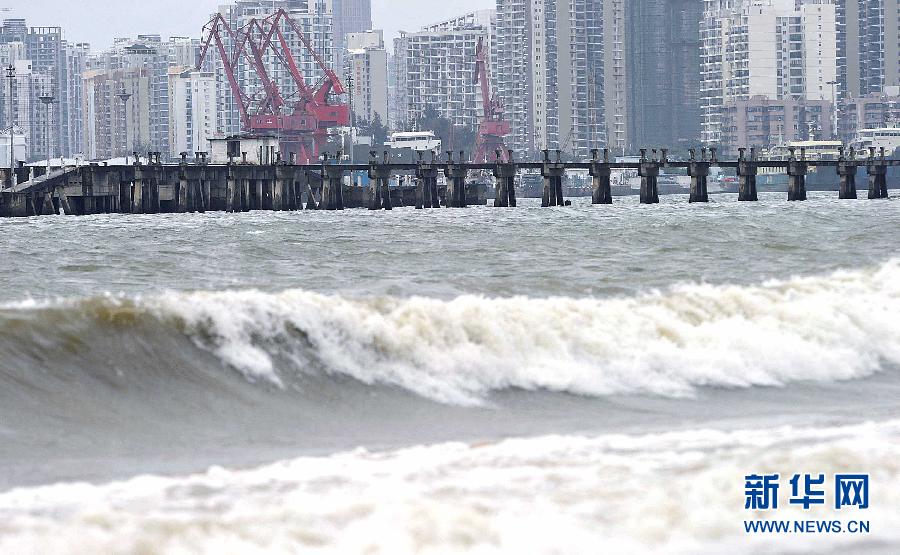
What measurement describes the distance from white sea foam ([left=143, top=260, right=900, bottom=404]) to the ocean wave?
0.08 feet

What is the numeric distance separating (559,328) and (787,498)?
386 inches

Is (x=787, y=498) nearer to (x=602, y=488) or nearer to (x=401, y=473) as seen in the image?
(x=602, y=488)

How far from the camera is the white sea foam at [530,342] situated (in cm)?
2031

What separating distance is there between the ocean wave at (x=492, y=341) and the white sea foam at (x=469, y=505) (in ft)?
15.8

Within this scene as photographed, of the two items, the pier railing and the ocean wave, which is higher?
the pier railing

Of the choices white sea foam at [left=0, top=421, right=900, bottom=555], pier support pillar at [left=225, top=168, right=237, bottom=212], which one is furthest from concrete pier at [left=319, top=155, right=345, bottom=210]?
white sea foam at [left=0, top=421, right=900, bottom=555]

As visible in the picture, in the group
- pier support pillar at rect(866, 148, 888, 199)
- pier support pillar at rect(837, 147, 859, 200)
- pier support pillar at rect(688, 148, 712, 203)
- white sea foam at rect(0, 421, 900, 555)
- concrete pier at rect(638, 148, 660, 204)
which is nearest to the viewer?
white sea foam at rect(0, 421, 900, 555)

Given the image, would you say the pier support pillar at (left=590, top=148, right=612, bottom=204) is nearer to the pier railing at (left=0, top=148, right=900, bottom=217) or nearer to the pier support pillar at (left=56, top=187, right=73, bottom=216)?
the pier railing at (left=0, top=148, right=900, bottom=217)

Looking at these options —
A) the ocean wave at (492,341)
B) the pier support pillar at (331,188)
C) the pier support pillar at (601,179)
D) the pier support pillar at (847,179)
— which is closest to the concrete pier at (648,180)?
the pier support pillar at (601,179)

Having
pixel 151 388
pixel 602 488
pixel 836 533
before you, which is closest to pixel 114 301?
pixel 151 388

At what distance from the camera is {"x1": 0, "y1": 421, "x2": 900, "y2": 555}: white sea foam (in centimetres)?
1148

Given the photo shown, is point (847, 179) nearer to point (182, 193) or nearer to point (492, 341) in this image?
point (182, 193)

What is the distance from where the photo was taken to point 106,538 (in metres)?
11.4

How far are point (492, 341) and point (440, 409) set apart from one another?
3.08 metres
